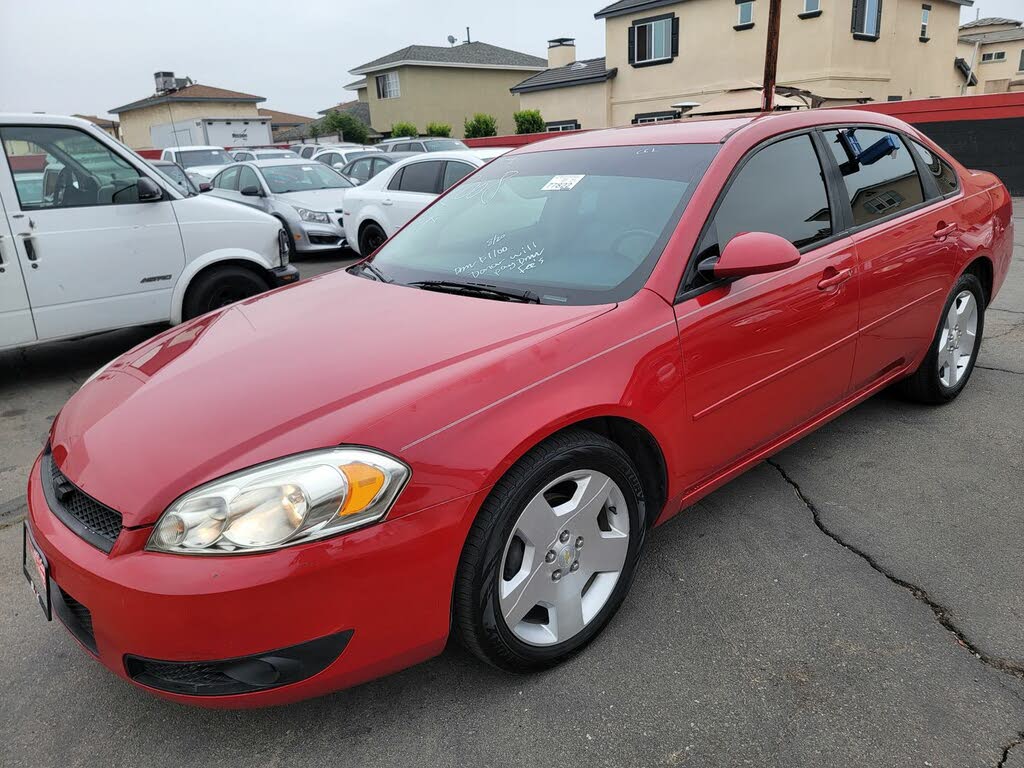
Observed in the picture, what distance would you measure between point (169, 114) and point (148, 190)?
2128 inches

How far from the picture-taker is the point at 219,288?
19.0 feet

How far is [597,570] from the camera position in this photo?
7.56 feet

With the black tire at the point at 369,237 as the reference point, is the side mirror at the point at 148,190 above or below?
above

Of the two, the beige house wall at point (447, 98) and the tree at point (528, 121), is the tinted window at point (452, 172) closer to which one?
the tree at point (528, 121)

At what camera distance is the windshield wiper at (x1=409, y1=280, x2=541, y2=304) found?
8.23ft

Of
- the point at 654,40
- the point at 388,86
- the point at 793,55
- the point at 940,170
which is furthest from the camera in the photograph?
the point at 388,86

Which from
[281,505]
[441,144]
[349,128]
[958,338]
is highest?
[349,128]

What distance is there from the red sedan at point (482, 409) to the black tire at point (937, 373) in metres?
0.42

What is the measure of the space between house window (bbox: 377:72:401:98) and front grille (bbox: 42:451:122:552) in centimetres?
4402

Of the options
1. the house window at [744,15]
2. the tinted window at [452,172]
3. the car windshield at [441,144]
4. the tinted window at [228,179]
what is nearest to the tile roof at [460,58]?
the house window at [744,15]

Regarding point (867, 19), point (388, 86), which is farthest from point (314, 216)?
point (388, 86)

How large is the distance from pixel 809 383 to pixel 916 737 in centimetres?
141

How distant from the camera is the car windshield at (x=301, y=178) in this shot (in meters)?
11.0

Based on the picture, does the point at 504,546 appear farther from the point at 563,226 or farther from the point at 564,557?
the point at 563,226
